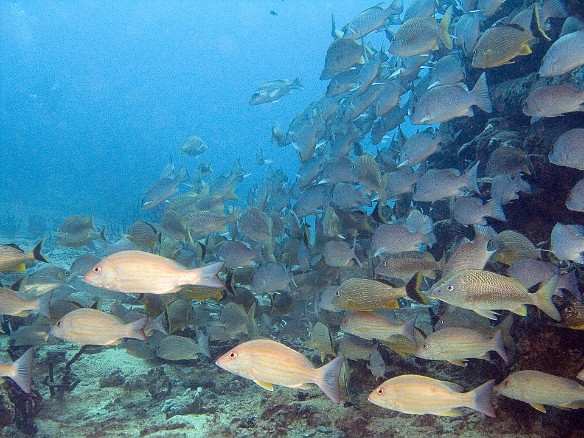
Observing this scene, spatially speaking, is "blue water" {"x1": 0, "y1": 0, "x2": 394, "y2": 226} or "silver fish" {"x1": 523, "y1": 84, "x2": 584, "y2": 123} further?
"blue water" {"x1": 0, "y1": 0, "x2": 394, "y2": 226}

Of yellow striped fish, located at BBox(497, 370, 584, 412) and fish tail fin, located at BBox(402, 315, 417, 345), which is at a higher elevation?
fish tail fin, located at BBox(402, 315, 417, 345)

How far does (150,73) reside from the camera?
481 feet

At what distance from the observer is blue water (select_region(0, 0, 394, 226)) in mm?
99188

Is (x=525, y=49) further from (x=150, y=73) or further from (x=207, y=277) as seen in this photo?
(x=150, y=73)

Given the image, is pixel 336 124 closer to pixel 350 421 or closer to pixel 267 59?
pixel 350 421

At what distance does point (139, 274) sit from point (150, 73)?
525 feet

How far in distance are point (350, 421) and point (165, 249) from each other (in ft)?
11.9

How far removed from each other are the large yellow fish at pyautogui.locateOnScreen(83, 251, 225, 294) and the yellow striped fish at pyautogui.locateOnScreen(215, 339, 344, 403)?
1.68ft

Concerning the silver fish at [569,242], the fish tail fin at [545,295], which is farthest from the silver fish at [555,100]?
the fish tail fin at [545,295]

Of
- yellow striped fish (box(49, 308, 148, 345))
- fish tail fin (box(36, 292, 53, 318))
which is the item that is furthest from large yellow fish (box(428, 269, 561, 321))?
fish tail fin (box(36, 292, 53, 318))

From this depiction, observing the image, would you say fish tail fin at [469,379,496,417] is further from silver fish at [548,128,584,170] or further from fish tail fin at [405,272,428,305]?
silver fish at [548,128,584,170]

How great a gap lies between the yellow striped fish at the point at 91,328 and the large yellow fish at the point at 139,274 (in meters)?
0.72

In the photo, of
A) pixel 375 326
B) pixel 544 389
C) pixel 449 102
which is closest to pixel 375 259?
pixel 375 326

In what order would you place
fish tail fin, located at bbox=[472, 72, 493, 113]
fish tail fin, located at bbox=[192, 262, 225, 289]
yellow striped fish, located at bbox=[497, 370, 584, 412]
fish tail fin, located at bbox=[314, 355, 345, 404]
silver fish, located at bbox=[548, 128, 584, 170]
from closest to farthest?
fish tail fin, located at bbox=[314, 355, 345, 404] → fish tail fin, located at bbox=[192, 262, 225, 289] → yellow striped fish, located at bbox=[497, 370, 584, 412] → silver fish, located at bbox=[548, 128, 584, 170] → fish tail fin, located at bbox=[472, 72, 493, 113]
